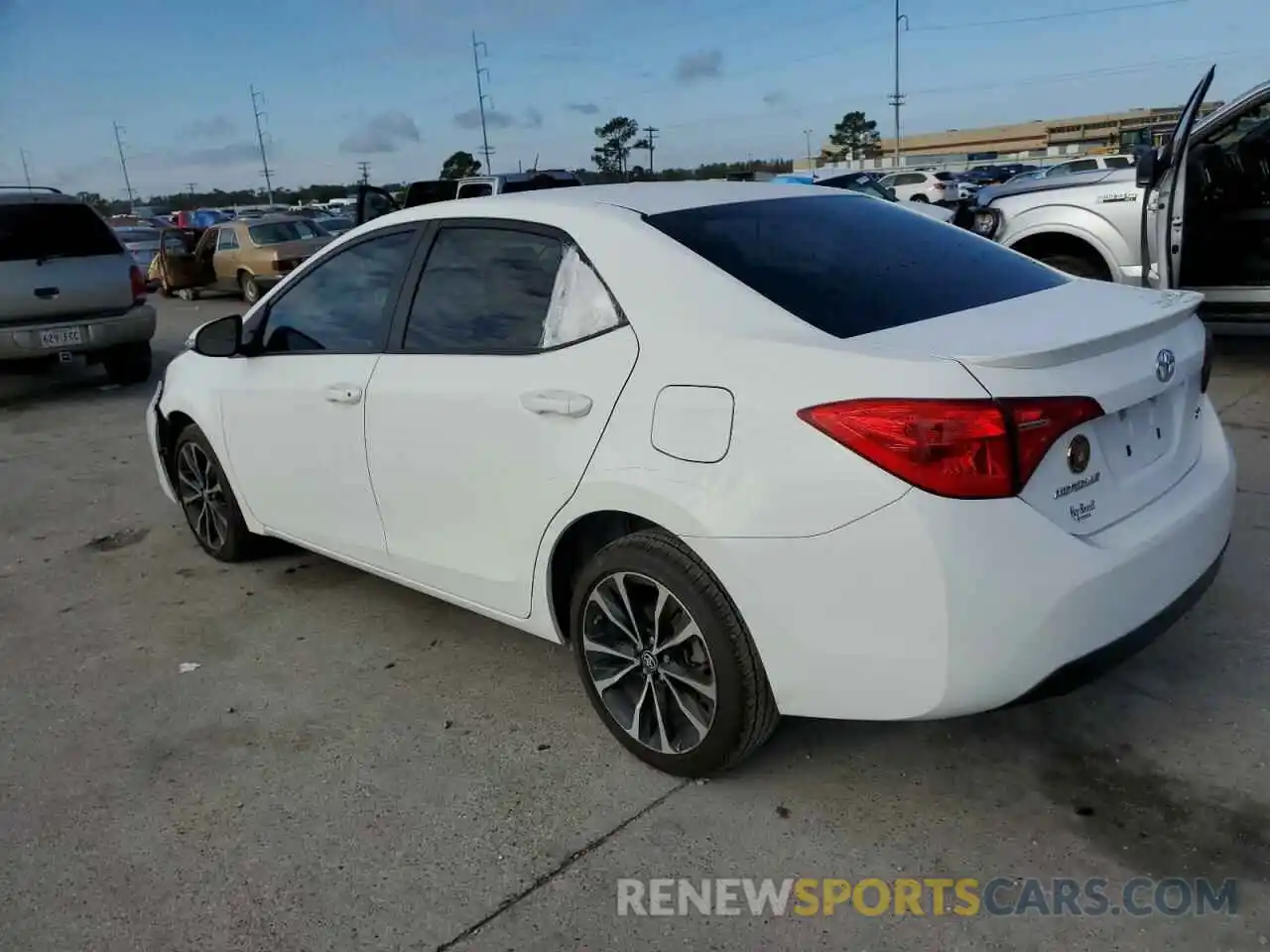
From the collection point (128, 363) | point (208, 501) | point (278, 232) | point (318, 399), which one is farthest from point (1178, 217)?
point (278, 232)

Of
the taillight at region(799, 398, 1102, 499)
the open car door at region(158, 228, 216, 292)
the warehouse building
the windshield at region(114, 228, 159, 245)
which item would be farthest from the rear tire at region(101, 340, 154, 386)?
the warehouse building

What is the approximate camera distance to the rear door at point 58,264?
889 cm

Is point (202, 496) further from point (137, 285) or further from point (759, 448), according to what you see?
point (137, 285)

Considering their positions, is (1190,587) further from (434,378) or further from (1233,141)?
(1233,141)

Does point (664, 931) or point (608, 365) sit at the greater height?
point (608, 365)

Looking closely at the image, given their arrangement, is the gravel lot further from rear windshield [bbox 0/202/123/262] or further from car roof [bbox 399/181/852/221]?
rear windshield [bbox 0/202/123/262]

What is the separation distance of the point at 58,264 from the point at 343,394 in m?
6.95

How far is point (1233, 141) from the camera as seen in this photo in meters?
7.41

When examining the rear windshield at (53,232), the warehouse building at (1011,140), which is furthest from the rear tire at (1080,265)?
the warehouse building at (1011,140)

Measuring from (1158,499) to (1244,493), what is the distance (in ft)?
8.85

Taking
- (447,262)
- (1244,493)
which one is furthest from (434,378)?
(1244,493)

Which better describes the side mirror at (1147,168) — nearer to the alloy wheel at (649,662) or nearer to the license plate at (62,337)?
the alloy wheel at (649,662)

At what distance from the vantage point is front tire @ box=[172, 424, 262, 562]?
184 inches

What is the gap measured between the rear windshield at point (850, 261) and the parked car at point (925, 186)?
101 ft
